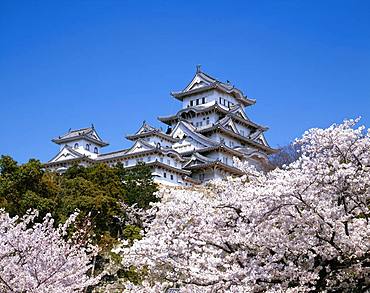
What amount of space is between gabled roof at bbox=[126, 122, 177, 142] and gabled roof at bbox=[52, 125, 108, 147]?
4.48 meters

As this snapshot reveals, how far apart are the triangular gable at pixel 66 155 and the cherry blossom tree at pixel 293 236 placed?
3549 centimetres

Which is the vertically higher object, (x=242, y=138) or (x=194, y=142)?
(x=242, y=138)

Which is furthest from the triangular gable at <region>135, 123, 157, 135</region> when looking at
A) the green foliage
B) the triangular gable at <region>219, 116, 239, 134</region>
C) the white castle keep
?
the green foliage

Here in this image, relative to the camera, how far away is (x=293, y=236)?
335 inches

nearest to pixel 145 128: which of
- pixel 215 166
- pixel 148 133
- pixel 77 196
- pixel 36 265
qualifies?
pixel 148 133

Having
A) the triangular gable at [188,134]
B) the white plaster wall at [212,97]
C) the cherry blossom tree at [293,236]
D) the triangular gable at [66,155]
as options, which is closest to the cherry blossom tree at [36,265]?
the cherry blossom tree at [293,236]

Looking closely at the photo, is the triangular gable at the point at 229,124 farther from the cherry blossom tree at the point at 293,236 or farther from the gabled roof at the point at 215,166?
the cherry blossom tree at the point at 293,236

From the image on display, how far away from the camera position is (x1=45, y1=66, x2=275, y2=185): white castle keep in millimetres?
39688

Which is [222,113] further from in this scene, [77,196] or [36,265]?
[36,265]

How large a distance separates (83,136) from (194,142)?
10.6 m

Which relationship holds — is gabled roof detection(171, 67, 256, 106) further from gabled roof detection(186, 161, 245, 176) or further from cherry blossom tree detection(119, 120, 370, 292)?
cherry blossom tree detection(119, 120, 370, 292)

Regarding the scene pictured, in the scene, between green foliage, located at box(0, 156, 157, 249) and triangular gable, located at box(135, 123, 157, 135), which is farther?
triangular gable, located at box(135, 123, 157, 135)

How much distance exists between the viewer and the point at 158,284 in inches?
352

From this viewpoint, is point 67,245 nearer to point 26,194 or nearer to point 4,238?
point 4,238
